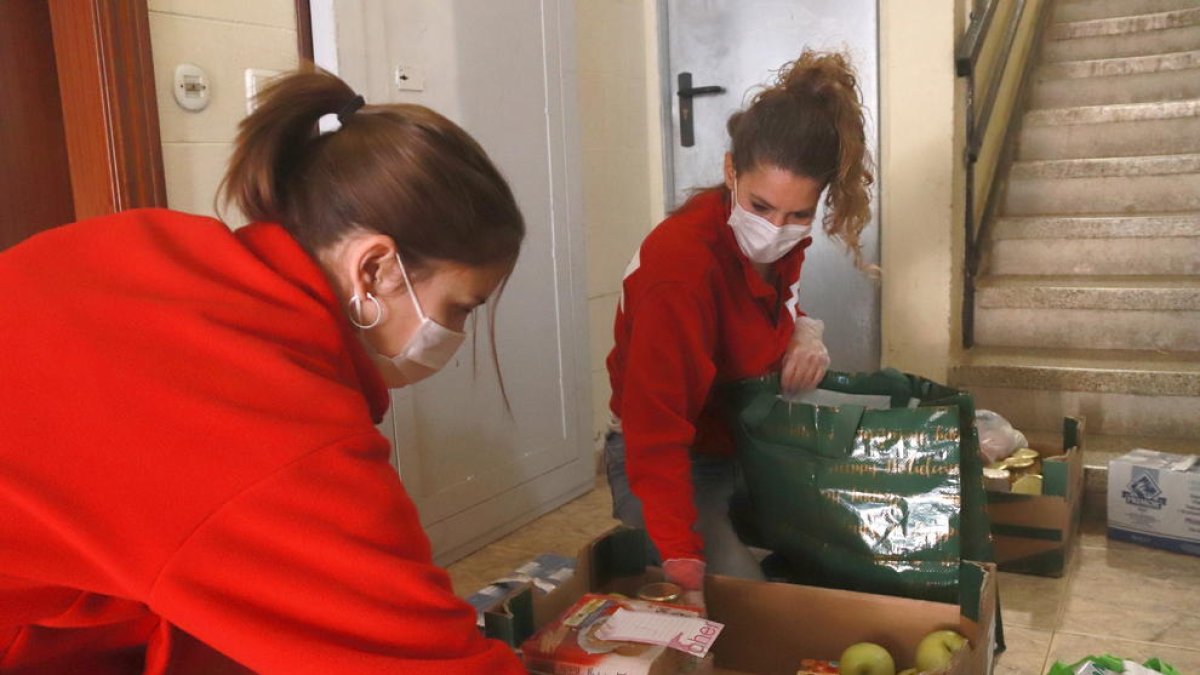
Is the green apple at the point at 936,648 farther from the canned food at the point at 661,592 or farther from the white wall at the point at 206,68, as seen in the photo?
the white wall at the point at 206,68

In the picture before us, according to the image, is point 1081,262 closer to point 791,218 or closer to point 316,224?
point 791,218

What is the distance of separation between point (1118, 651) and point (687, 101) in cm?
233

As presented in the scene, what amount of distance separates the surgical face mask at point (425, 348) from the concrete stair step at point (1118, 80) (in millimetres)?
3732

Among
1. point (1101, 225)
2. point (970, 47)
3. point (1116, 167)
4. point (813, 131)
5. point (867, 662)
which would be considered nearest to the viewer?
point (867, 662)

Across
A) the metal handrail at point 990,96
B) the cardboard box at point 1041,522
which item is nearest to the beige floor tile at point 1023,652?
the cardboard box at point 1041,522

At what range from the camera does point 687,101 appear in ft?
11.7

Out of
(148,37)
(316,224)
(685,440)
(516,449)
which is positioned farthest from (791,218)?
(516,449)

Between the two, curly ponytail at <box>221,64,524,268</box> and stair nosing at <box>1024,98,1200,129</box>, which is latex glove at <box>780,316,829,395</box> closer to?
curly ponytail at <box>221,64,524,268</box>

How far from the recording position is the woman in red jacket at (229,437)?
2.30 ft

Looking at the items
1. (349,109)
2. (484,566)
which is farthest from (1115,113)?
(349,109)

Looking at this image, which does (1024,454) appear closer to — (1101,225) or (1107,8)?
(1101,225)

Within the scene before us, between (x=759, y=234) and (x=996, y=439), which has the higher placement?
(x=759, y=234)

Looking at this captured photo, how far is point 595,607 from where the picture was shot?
1.23m

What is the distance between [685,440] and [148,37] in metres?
1.24
